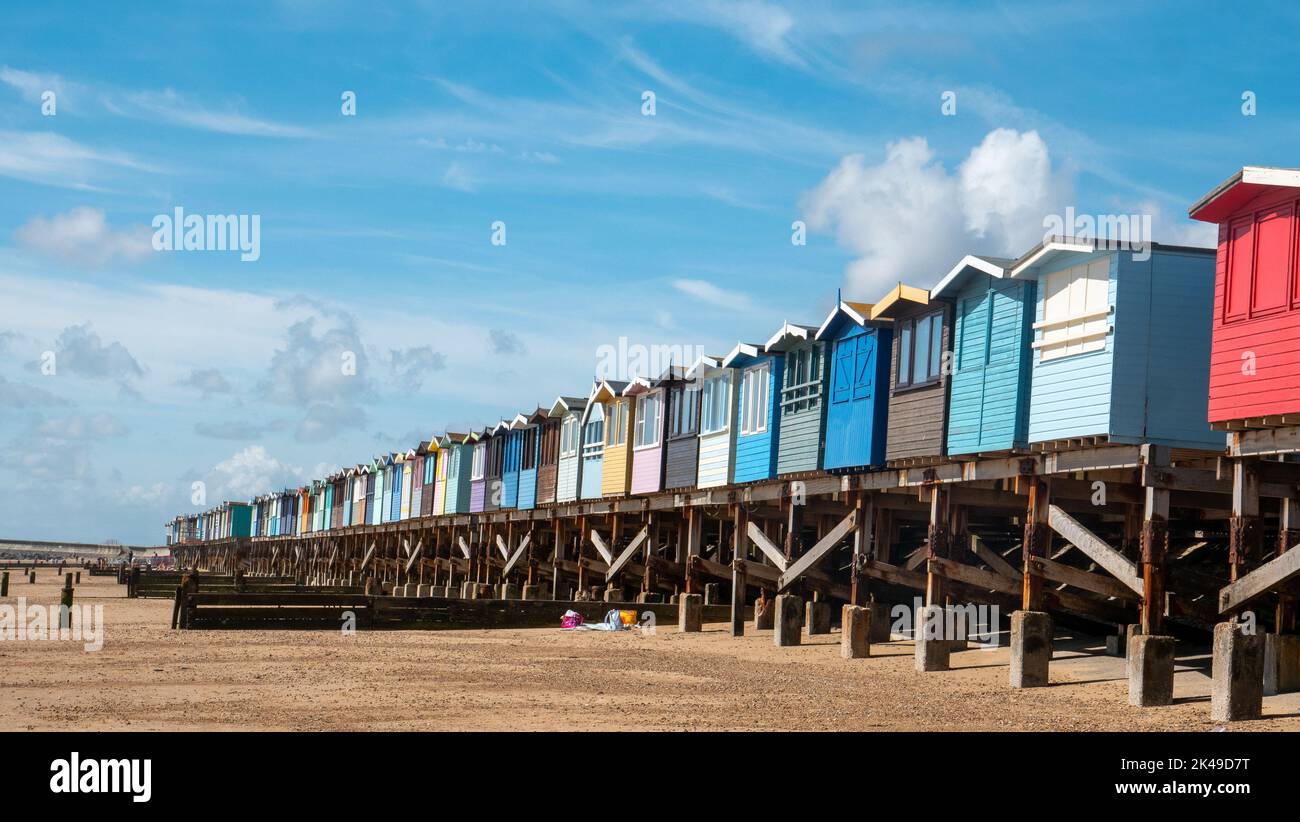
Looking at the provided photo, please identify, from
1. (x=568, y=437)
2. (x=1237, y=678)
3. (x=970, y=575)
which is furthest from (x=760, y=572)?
(x=568, y=437)

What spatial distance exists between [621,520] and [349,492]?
3992cm

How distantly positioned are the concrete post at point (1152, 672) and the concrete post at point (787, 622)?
861cm

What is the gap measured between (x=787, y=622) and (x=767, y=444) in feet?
14.4

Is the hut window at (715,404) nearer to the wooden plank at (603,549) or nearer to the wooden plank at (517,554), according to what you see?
the wooden plank at (603,549)

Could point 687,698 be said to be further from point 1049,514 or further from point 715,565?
point 715,565

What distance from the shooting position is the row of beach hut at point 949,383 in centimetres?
1598

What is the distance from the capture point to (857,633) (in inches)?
784

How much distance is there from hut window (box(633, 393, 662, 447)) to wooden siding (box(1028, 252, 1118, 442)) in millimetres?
14891

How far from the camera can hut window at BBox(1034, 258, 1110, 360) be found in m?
16.2

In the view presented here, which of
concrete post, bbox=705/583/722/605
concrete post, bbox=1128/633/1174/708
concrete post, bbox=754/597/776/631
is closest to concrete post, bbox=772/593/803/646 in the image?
concrete post, bbox=754/597/776/631

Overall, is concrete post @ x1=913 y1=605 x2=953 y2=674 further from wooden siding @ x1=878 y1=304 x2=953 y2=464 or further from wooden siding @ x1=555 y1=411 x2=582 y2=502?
wooden siding @ x1=555 y1=411 x2=582 y2=502

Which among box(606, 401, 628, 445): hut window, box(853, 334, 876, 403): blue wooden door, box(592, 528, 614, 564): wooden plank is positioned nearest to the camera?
box(853, 334, 876, 403): blue wooden door
